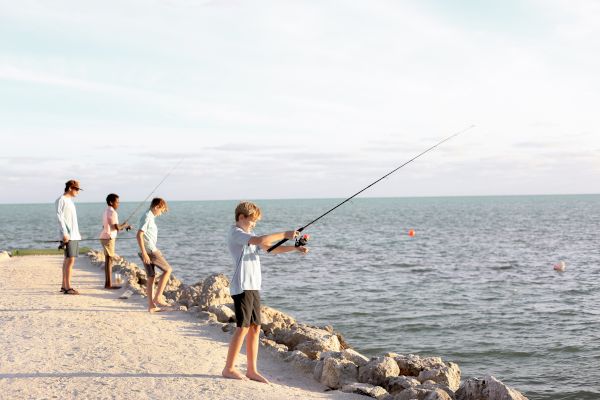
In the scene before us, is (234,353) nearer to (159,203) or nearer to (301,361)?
(301,361)

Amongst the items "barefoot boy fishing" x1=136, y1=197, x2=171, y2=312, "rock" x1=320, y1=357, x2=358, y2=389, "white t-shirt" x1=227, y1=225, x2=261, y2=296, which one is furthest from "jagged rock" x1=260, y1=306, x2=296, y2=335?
"white t-shirt" x1=227, y1=225, x2=261, y2=296

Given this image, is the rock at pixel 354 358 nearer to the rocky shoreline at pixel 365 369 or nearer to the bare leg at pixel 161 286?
the rocky shoreline at pixel 365 369

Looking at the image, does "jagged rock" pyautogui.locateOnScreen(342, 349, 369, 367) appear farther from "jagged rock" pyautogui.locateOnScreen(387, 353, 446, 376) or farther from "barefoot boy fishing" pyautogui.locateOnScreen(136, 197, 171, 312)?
"barefoot boy fishing" pyautogui.locateOnScreen(136, 197, 171, 312)

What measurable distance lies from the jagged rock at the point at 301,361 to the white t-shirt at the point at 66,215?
16.7ft

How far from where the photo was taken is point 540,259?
29.5 meters

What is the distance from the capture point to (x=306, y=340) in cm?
905

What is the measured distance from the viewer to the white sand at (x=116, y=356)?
21.2 feet

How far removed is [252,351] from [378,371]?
1.56 meters

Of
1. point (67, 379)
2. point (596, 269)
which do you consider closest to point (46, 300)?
point (67, 379)

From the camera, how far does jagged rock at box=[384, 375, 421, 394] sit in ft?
22.7

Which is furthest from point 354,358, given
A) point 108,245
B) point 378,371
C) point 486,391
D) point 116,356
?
point 108,245

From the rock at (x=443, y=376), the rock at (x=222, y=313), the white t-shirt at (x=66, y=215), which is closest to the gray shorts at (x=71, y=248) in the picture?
the white t-shirt at (x=66, y=215)

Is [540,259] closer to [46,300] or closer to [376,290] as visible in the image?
[376,290]

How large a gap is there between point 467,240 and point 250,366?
123 feet
